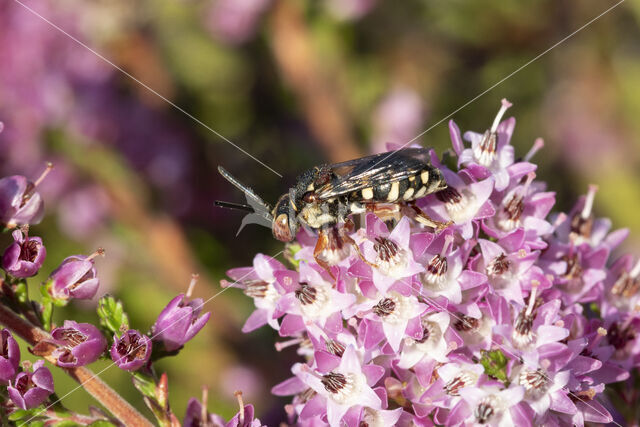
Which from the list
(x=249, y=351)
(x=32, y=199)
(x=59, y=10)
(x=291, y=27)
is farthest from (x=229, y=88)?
(x=32, y=199)

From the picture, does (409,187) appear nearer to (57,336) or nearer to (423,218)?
(423,218)

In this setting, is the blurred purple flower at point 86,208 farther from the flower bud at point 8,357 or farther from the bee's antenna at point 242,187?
the flower bud at point 8,357

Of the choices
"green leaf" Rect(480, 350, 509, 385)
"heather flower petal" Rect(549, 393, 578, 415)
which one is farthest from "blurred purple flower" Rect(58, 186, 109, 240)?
"heather flower petal" Rect(549, 393, 578, 415)

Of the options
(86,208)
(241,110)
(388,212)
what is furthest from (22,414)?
(241,110)

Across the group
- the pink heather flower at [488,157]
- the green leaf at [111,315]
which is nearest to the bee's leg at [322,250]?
the pink heather flower at [488,157]

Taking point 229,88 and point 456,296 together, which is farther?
point 229,88

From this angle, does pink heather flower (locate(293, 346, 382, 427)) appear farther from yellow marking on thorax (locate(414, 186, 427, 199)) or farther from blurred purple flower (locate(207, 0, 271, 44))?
blurred purple flower (locate(207, 0, 271, 44))

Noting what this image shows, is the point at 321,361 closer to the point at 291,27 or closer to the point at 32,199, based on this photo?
the point at 32,199
